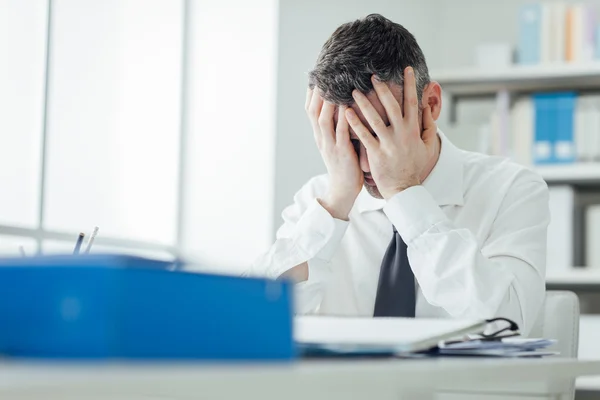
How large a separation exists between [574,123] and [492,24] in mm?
754

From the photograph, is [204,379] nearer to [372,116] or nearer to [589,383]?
[372,116]

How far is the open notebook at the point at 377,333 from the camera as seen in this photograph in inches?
27.2

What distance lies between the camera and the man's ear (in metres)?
1.71

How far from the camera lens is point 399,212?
4.83 ft

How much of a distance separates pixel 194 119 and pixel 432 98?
1.93m

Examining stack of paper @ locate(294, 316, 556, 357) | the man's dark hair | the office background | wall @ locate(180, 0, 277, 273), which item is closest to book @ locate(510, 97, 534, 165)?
the office background

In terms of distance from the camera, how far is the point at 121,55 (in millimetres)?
3342

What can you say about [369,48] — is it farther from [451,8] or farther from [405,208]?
[451,8]

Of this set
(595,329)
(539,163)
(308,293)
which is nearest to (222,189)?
(539,163)

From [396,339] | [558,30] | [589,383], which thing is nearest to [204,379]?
[396,339]

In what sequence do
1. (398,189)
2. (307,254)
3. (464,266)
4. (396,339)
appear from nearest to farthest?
(396,339), (464,266), (398,189), (307,254)

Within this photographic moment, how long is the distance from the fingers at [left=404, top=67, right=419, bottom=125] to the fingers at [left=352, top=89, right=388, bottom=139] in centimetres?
6

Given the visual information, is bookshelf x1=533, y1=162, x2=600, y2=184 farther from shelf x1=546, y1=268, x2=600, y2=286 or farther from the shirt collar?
the shirt collar

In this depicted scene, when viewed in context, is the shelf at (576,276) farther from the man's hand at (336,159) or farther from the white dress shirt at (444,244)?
the man's hand at (336,159)
